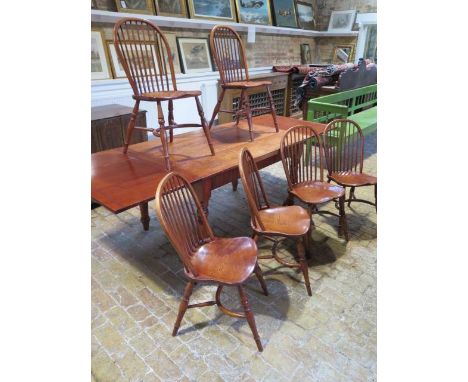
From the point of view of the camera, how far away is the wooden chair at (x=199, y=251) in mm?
1482

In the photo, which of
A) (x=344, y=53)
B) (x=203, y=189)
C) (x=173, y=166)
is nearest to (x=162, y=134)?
(x=173, y=166)

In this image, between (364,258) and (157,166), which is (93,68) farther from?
(364,258)

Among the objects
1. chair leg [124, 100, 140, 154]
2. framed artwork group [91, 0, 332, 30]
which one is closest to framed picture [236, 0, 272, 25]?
framed artwork group [91, 0, 332, 30]

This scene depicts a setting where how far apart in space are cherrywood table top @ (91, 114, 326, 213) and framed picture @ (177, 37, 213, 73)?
6.46 feet

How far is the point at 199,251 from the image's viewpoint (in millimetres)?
1719

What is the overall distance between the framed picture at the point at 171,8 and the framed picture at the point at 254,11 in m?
1.30

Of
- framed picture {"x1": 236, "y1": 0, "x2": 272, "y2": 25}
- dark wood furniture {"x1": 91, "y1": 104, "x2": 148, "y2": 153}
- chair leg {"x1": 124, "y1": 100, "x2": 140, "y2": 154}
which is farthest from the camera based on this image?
framed picture {"x1": 236, "y1": 0, "x2": 272, "y2": 25}

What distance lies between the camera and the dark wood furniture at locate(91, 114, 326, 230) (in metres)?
1.83

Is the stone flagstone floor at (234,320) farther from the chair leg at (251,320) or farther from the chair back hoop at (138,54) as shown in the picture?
the chair back hoop at (138,54)

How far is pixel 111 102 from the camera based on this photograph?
12.1 feet

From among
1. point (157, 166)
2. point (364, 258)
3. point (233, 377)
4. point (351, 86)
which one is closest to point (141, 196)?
point (157, 166)

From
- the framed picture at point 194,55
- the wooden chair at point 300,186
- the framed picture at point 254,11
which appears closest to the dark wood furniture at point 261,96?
the framed picture at point 194,55

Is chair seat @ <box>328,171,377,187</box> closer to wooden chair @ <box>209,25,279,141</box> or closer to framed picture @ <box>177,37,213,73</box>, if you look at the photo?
wooden chair @ <box>209,25,279,141</box>

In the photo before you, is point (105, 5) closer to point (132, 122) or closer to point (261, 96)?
point (132, 122)
